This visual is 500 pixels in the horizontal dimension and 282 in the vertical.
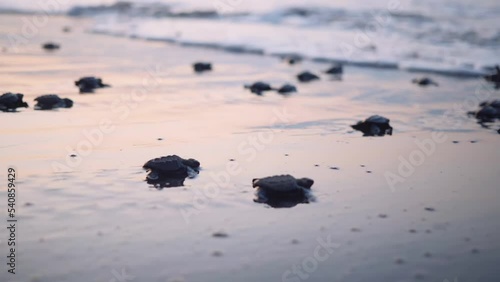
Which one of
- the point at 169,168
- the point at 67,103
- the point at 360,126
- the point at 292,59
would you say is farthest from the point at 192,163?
the point at 292,59

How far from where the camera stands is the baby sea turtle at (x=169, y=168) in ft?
19.6

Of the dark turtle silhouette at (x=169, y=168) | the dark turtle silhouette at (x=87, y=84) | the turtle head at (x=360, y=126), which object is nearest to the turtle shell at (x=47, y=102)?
the dark turtle silhouette at (x=87, y=84)

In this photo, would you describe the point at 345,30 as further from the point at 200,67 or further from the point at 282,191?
the point at 282,191

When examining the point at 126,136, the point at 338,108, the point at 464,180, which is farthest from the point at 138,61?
the point at 464,180

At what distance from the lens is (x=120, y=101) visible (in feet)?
33.6

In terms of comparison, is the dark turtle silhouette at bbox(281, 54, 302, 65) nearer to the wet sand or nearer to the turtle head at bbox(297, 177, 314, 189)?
the wet sand

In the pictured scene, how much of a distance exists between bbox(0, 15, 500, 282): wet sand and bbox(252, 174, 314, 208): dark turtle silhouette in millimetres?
135

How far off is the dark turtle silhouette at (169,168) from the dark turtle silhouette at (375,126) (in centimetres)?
303

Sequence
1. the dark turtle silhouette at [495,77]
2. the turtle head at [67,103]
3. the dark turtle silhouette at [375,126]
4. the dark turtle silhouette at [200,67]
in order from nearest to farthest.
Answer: the dark turtle silhouette at [375,126]
the turtle head at [67,103]
the dark turtle silhouette at [495,77]
the dark turtle silhouette at [200,67]

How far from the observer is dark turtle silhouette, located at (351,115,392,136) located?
27.1 feet

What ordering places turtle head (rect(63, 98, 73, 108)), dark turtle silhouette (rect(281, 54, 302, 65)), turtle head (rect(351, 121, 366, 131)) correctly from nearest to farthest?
turtle head (rect(351, 121, 366, 131)) < turtle head (rect(63, 98, 73, 108)) < dark turtle silhouette (rect(281, 54, 302, 65))

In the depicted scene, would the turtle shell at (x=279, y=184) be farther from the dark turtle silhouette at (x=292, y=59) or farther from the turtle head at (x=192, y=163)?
the dark turtle silhouette at (x=292, y=59)

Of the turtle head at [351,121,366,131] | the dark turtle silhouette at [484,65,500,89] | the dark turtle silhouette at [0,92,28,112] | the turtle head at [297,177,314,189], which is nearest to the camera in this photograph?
the turtle head at [297,177,314,189]

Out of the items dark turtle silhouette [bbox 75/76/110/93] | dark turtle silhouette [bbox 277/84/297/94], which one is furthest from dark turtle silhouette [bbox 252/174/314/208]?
dark turtle silhouette [bbox 75/76/110/93]
